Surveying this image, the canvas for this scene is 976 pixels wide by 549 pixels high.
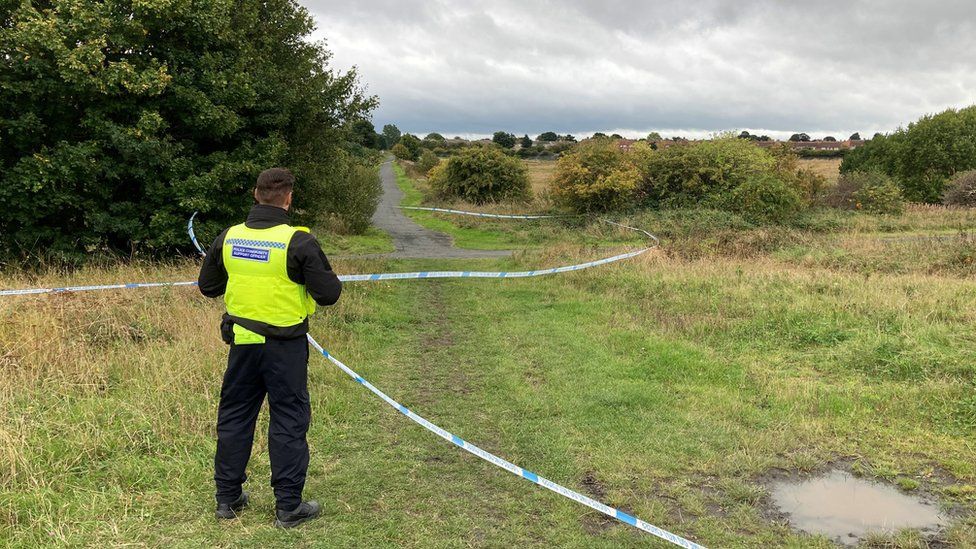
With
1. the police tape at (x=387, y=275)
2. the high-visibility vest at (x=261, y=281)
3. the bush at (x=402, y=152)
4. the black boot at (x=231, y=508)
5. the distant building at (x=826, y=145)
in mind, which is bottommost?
the black boot at (x=231, y=508)

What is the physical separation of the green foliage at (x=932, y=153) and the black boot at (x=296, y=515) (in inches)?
1197

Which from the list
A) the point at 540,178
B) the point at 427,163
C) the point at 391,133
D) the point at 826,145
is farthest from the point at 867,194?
the point at 391,133

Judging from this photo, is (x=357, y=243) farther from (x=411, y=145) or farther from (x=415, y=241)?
(x=411, y=145)

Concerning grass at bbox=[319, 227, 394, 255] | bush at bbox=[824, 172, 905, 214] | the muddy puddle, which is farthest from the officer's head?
bush at bbox=[824, 172, 905, 214]

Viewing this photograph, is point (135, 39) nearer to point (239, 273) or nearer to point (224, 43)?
point (224, 43)

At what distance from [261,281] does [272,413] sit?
2.85 feet

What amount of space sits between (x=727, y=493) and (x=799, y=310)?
5.04m

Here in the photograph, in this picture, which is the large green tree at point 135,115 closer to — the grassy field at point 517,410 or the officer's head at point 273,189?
the grassy field at point 517,410

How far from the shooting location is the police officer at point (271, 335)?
3637 millimetres

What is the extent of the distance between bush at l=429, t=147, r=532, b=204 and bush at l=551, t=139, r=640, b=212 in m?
4.82

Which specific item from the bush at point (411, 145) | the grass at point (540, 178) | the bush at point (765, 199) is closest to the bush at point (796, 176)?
the bush at point (765, 199)

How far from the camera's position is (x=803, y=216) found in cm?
2100

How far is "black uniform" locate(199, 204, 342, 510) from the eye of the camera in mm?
3652

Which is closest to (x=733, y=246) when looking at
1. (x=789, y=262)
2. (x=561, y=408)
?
(x=789, y=262)
